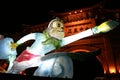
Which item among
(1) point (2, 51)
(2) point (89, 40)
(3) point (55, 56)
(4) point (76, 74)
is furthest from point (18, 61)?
(2) point (89, 40)

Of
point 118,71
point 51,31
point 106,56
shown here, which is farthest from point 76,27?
point 51,31

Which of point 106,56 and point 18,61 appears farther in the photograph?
point 106,56

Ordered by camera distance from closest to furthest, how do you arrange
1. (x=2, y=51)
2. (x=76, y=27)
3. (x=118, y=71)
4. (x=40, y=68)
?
(x=40, y=68)
(x=2, y=51)
(x=118, y=71)
(x=76, y=27)

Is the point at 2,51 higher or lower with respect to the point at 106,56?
higher

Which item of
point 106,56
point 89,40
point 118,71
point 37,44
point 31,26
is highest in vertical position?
point 37,44

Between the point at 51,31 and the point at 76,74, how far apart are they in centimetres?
173

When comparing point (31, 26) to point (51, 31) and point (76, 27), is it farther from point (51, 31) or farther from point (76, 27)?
point (51, 31)

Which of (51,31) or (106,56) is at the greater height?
(51,31)

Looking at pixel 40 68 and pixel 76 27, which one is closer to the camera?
pixel 40 68

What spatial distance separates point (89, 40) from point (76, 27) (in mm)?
1725

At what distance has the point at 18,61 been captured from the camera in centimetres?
747

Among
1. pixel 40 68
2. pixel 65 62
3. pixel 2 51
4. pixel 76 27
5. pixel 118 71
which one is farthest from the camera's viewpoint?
pixel 76 27

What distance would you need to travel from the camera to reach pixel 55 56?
6980 mm

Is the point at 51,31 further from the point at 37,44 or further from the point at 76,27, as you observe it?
the point at 76,27
